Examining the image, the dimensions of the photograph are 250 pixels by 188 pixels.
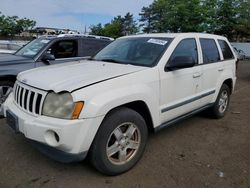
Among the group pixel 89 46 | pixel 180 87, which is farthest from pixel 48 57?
pixel 180 87

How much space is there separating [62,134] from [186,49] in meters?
2.52

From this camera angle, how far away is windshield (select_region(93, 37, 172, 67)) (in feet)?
12.4

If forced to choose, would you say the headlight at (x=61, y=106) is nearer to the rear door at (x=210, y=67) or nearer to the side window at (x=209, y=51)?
the rear door at (x=210, y=67)

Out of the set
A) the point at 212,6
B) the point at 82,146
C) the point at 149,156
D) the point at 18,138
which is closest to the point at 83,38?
the point at 18,138

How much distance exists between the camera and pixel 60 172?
3.25m

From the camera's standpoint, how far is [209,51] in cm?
488

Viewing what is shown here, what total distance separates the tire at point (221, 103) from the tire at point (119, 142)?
237 centimetres

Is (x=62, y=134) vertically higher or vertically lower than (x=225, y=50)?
lower

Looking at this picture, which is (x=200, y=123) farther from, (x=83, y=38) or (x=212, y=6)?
(x=212, y=6)

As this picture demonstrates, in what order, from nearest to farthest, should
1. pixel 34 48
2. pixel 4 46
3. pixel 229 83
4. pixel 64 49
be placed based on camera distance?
pixel 229 83, pixel 34 48, pixel 64 49, pixel 4 46

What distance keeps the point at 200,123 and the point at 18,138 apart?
10.7ft

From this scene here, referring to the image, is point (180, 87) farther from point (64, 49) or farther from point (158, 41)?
point (64, 49)

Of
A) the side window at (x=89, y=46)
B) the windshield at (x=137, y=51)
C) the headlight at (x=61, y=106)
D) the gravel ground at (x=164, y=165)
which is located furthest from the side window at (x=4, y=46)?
the headlight at (x=61, y=106)

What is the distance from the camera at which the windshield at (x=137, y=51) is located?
3.77 m
